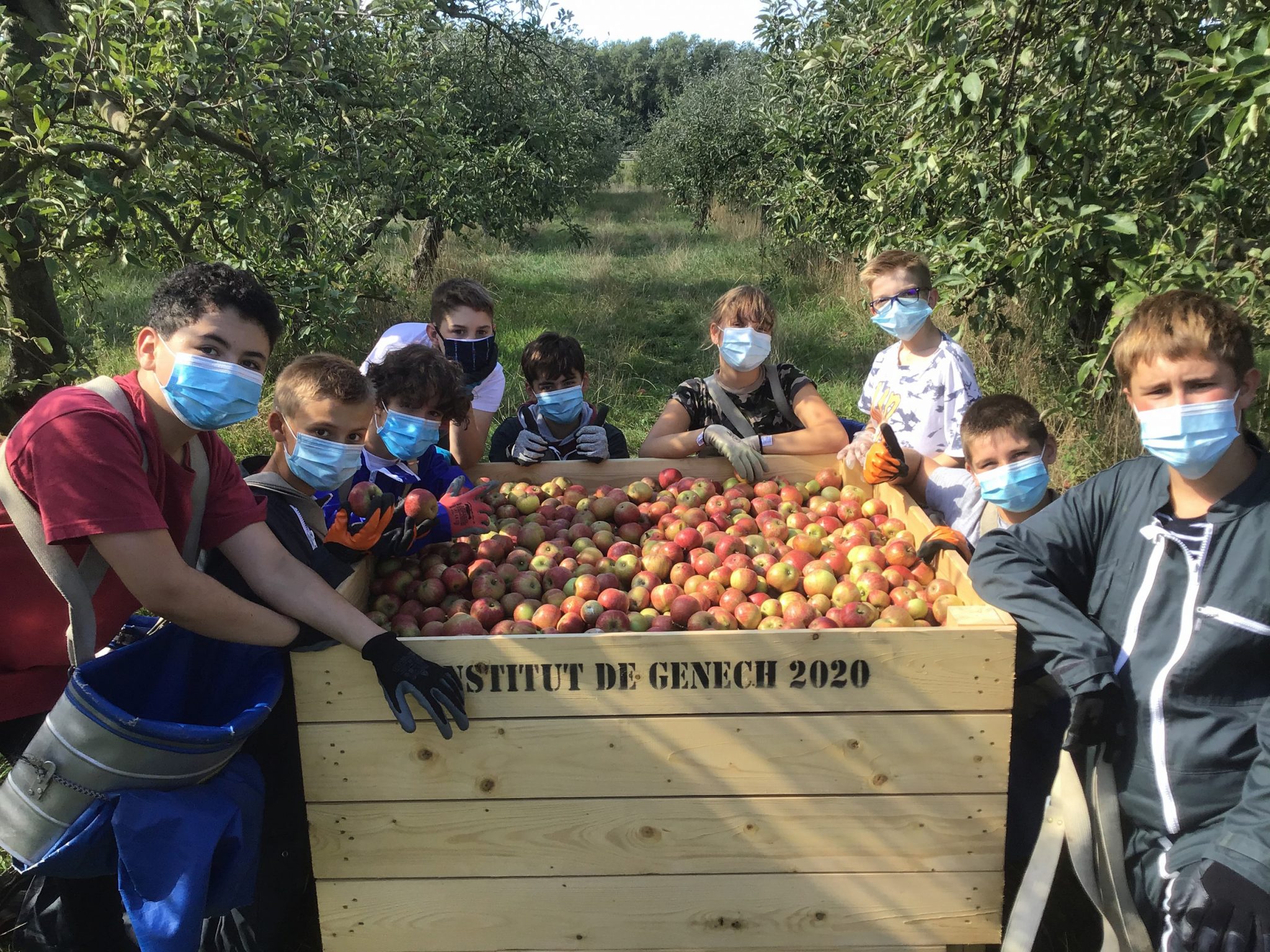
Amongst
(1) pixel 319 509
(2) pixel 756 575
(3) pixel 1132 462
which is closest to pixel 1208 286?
(3) pixel 1132 462

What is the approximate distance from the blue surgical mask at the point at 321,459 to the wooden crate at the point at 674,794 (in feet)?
1.92

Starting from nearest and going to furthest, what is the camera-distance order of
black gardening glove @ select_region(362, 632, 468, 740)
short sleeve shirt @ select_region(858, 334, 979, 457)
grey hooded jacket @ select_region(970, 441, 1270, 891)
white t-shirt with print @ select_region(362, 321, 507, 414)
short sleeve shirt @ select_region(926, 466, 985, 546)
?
grey hooded jacket @ select_region(970, 441, 1270, 891), black gardening glove @ select_region(362, 632, 468, 740), short sleeve shirt @ select_region(926, 466, 985, 546), short sleeve shirt @ select_region(858, 334, 979, 457), white t-shirt with print @ select_region(362, 321, 507, 414)

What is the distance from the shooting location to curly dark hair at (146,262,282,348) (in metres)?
2.26

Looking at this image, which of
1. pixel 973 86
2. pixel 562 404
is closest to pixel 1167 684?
pixel 973 86

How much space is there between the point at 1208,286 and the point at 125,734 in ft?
11.5

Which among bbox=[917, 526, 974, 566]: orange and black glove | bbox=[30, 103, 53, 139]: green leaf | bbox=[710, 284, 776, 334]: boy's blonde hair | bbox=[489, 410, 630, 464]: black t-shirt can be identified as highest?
bbox=[30, 103, 53, 139]: green leaf

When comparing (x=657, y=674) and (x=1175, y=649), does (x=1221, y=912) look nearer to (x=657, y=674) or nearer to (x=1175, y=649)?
(x=1175, y=649)

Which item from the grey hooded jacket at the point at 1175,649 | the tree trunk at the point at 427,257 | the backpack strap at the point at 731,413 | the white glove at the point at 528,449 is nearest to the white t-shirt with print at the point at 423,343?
the white glove at the point at 528,449

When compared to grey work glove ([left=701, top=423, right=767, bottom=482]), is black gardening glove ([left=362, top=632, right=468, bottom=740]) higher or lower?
lower

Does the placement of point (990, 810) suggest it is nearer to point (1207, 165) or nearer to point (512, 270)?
point (1207, 165)

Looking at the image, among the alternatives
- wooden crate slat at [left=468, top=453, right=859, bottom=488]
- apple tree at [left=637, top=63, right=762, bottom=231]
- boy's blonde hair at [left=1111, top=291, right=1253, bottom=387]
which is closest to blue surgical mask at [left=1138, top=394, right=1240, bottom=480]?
boy's blonde hair at [left=1111, top=291, right=1253, bottom=387]

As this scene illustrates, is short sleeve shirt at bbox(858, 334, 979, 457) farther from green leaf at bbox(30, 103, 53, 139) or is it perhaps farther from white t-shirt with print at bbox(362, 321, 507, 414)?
green leaf at bbox(30, 103, 53, 139)

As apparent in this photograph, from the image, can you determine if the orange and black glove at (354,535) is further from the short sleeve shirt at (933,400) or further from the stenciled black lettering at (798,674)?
the short sleeve shirt at (933,400)

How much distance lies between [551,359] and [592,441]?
1.40 ft
